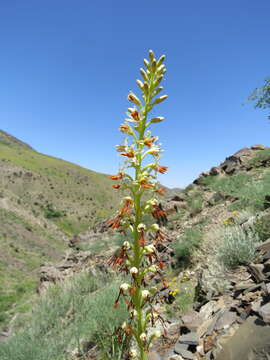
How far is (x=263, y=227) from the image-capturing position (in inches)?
225

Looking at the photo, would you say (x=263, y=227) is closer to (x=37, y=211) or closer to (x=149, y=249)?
(x=149, y=249)

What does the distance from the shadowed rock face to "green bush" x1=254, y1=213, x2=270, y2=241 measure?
3048 mm

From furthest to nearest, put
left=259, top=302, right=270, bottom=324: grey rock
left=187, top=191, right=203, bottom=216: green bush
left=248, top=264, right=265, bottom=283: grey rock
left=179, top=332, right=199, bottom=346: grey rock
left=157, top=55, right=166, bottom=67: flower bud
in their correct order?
1. left=187, top=191, right=203, bottom=216: green bush
2. left=248, top=264, right=265, bottom=283: grey rock
3. left=179, top=332, right=199, bottom=346: grey rock
4. left=157, top=55, right=166, bottom=67: flower bud
5. left=259, top=302, right=270, bottom=324: grey rock

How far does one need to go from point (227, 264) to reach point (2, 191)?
55.4 metres

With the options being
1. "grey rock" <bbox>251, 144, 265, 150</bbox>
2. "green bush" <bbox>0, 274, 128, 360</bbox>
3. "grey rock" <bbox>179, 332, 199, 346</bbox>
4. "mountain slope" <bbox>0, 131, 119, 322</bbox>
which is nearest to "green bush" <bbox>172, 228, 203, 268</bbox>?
"green bush" <bbox>0, 274, 128, 360</bbox>

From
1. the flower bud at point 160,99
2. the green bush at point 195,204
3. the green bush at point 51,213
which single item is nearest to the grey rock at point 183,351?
the flower bud at point 160,99

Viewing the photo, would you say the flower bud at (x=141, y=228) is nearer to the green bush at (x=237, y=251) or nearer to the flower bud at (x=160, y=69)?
the flower bud at (x=160, y=69)

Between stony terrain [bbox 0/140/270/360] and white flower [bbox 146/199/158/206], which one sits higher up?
white flower [bbox 146/199/158/206]

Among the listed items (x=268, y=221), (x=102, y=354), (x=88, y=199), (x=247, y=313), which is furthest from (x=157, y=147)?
(x=88, y=199)

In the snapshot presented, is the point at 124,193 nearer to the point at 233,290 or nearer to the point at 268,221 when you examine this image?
the point at 233,290

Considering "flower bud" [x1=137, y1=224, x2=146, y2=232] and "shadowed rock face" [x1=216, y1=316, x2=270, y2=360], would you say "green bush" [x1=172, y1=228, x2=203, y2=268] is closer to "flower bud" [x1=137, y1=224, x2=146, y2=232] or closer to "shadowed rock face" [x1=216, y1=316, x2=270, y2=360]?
"shadowed rock face" [x1=216, y1=316, x2=270, y2=360]

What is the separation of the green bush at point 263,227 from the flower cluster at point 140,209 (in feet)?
12.5

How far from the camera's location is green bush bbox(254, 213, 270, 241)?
560 centimetres

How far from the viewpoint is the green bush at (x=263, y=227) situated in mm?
5598
